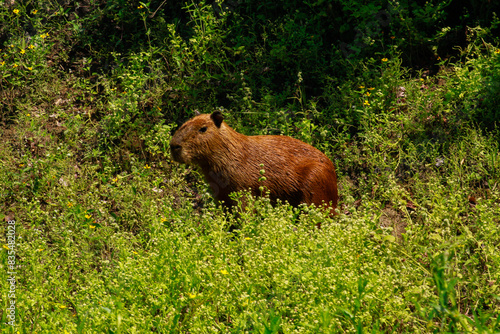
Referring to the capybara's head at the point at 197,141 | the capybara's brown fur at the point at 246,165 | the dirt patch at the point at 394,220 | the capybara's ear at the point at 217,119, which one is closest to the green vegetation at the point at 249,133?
the dirt patch at the point at 394,220

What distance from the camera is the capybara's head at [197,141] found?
5.20m

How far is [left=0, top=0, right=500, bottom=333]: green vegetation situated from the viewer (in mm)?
3691

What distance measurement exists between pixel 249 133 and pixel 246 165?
1.37 m

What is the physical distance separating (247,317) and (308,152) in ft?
7.42

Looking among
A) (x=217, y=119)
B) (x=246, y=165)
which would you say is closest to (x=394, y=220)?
(x=246, y=165)

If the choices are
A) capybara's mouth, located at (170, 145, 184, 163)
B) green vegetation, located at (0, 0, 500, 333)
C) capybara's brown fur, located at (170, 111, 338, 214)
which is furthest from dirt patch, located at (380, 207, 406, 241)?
capybara's mouth, located at (170, 145, 184, 163)

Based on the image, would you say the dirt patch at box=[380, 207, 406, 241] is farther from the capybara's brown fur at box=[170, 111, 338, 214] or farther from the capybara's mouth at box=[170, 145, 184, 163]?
the capybara's mouth at box=[170, 145, 184, 163]

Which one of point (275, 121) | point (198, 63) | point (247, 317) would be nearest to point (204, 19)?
point (198, 63)

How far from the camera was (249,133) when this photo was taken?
6.52 m

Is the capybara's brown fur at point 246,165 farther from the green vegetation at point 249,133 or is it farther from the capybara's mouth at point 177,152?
the green vegetation at point 249,133

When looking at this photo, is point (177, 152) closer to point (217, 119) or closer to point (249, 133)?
point (217, 119)

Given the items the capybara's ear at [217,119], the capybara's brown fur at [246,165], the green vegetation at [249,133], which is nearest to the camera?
the green vegetation at [249,133]

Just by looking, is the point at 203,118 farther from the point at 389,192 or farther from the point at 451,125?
the point at 451,125

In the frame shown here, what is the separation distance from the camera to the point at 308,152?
17.5ft
